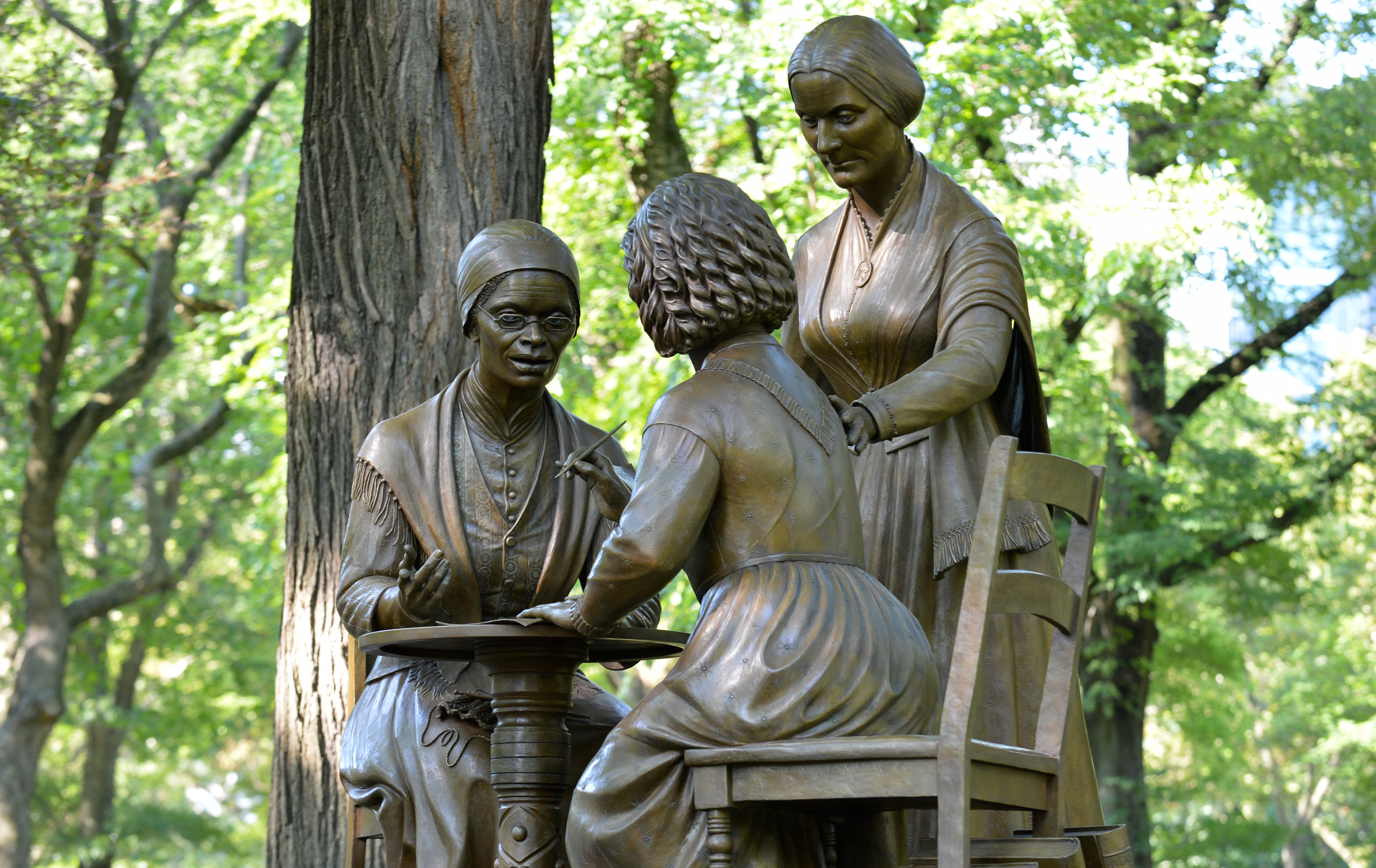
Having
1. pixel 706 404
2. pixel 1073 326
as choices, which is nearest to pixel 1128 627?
pixel 1073 326

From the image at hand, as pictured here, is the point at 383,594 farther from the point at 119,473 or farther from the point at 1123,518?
the point at 119,473

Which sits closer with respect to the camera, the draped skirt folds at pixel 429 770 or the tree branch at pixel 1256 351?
the draped skirt folds at pixel 429 770

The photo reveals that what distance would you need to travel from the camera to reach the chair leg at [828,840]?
311 centimetres

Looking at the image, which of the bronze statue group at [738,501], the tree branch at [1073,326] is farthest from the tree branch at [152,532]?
→ the bronze statue group at [738,501]

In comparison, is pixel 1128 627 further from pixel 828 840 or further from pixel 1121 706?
pixel 828 840

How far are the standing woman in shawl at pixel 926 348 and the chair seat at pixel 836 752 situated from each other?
78 centimetres

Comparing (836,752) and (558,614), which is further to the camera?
(558,614)

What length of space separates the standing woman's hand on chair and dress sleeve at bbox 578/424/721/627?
383 mm

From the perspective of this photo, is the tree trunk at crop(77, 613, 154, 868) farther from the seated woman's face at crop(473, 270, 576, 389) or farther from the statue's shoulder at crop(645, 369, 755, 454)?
the statue's shoulder at crop(645, 369, 755, 454)

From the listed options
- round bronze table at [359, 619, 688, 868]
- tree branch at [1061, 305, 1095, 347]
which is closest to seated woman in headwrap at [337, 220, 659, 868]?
round bronze table at [359, 619, 688, 868]

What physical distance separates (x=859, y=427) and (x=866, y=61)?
95cm

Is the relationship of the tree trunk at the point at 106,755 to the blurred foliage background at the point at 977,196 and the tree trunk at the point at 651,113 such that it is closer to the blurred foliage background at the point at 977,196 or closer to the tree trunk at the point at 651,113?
the blurred foliage background at the point at 977,196

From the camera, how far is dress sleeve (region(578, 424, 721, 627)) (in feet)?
9.75

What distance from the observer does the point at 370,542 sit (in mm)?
3926
